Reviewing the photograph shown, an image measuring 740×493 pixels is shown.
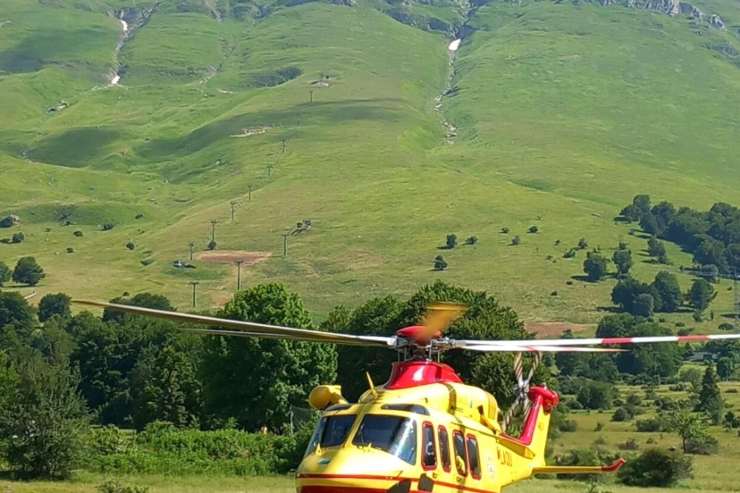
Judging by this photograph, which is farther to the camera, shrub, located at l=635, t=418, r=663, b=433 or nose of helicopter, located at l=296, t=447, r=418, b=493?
shrub, located at l=635, t=418, r=663, b=433

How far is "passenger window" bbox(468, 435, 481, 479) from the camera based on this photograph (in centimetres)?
2527

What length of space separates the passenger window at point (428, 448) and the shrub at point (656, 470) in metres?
32.9

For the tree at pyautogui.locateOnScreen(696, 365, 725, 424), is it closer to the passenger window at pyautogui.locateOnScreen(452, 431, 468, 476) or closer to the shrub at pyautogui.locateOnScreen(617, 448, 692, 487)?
the shrub at pyautogui.locateOnScreen(617, 448, 692, 487)

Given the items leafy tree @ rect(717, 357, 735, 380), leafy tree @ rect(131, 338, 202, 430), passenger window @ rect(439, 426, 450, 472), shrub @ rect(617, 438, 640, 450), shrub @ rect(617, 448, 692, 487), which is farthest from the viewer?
leafy tree @ rect(717, 357, 735, 380)

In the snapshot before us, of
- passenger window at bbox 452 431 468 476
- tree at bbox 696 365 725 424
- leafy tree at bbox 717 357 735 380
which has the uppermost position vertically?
passenger window at bbox 452 431 468 476

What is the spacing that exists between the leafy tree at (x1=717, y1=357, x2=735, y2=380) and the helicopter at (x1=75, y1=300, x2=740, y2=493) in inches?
4790

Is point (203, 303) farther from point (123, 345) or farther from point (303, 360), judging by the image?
point (303, 360)

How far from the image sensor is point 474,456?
83.5 feet

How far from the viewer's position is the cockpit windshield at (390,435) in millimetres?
23344

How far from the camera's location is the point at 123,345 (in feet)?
354

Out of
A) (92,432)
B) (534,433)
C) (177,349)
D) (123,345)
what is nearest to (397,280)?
(123,345)

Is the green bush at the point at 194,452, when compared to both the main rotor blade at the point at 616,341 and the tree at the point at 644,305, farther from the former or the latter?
the tree at the point at 644,305

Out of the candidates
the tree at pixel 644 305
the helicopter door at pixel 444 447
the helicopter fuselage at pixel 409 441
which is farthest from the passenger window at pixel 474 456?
the tree at pixel 644 305

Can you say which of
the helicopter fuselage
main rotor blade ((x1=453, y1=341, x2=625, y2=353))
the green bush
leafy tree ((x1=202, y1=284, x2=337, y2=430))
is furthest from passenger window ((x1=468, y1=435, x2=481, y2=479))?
leafy tree ((x1=202, y1=284, x2=337, y2=430))
